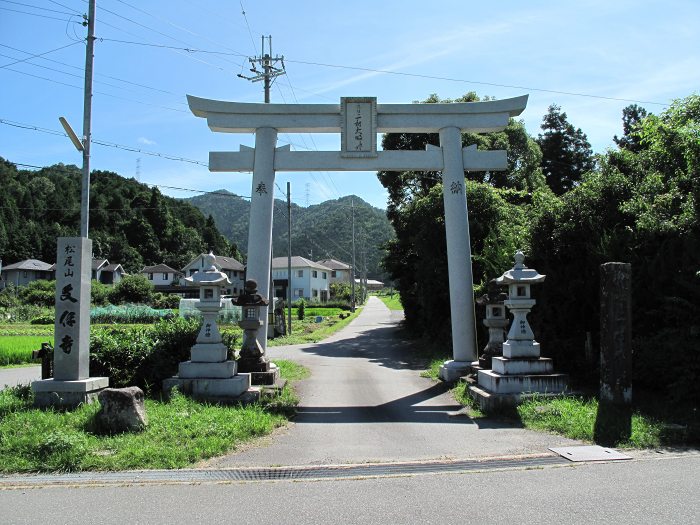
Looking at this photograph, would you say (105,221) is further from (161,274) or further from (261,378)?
(261,378)

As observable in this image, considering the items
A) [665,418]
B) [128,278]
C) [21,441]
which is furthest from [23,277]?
[665,418]

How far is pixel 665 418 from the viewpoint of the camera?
802 centimetres

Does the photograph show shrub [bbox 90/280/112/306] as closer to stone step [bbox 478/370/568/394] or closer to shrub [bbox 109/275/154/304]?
shrub [bbox 109/275/154/304]

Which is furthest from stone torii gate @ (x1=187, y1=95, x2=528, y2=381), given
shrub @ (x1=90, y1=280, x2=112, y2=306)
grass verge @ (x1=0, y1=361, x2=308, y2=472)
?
shrub @ (x1=90, y1=280, x2=112, y2=306)

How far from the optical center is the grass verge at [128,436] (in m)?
6.34

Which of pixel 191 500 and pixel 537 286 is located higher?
pixel 537 286

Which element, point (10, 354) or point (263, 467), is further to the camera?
point (10, 354)

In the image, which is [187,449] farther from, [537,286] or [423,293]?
[423,293]

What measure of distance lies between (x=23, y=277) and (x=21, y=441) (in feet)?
238

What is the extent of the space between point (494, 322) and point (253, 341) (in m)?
Result: 5.28

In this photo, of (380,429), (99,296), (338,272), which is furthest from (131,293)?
(338,272)

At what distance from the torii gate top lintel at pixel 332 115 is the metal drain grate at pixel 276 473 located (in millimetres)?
8421

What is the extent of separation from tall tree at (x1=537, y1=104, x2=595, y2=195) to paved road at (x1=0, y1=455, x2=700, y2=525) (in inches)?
1237

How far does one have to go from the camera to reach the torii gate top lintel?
40.5ft
